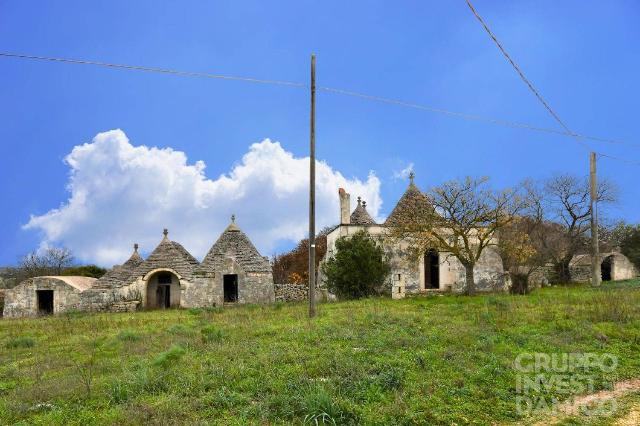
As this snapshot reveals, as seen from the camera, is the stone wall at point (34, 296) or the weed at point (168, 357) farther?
Result: the stone wall at point (34, 296)

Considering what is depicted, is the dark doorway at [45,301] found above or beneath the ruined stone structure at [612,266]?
beneath

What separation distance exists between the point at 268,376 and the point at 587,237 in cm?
3989

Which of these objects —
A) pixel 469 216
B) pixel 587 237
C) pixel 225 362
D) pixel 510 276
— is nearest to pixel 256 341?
pixel 225 362

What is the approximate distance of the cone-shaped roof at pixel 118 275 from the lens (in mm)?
25906

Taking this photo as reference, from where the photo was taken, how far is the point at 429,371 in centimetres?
774

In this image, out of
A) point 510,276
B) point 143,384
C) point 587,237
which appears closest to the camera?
point 143,384

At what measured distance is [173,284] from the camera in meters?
27.5

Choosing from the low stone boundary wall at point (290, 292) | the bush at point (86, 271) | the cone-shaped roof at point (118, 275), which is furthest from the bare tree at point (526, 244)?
the bush at point (86, 271)

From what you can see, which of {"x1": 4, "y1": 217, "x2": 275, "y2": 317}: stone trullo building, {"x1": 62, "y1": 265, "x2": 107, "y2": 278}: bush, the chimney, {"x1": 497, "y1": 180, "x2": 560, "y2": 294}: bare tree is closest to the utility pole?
{"x1": 497, "y1": 180, "x2": 560, "y2": 294}: bare tree

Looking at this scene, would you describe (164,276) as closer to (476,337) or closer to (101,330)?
(101,330)

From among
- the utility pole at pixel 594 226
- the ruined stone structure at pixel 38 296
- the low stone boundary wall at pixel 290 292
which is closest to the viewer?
the utility pole at pixel 594 226

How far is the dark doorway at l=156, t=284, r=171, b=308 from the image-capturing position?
27922 millimetres

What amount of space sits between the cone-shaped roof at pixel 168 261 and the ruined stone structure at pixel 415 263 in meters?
7.74

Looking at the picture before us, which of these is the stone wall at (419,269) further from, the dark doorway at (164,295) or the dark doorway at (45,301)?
the dark doorway at (45,301)
